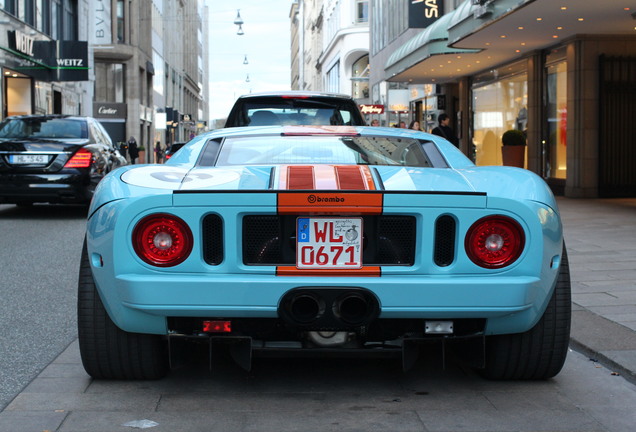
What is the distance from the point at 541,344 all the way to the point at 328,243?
1097 mm

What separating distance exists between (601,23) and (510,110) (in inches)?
294

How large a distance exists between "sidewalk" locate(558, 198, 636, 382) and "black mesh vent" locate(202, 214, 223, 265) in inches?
80.2

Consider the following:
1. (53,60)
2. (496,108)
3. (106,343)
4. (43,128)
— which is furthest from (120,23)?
(106,343)

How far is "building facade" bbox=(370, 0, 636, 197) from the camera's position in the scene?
675 inches

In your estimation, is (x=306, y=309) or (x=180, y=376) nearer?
(x=306, y=309)

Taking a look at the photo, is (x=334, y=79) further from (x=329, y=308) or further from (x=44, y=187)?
(x=329, y=308)

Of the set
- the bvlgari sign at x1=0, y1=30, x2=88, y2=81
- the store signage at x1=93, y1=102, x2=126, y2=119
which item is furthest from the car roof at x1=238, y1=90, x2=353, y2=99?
the store signage at x1=93, y1=102, x2=126, y2=119

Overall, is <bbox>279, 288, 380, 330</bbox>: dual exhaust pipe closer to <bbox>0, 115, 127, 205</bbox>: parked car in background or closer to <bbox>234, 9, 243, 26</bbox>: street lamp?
<bbox>0, 115, 127, 205</bbox>: parked car in background

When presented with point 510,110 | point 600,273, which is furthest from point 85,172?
point 510,110

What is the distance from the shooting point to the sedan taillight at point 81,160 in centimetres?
1268

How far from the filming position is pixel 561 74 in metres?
20.3

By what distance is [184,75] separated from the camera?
9200cm

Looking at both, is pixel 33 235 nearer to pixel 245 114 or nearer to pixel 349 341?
pixel 245 114

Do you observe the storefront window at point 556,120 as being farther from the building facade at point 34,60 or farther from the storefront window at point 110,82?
the storefront window at point 110,82
